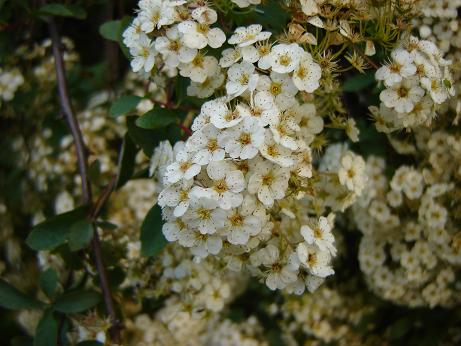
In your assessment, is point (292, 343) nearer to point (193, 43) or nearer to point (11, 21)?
point (193, 43)

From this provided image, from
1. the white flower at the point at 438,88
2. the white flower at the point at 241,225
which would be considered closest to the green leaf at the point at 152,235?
the white flower at the point at 241,225

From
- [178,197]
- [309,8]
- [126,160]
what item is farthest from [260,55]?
[126,160]

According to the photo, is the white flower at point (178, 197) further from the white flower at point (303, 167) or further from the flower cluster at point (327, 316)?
the flower cluster at point (327, 316)

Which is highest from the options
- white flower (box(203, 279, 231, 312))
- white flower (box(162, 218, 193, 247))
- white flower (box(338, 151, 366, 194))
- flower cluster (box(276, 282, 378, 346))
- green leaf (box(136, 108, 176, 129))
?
green leaf (box(136, 108, 176, 129))

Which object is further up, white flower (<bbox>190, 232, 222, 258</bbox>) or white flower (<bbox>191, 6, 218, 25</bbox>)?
white flower (<bbox>191, 6, 218, 25</bbox>)

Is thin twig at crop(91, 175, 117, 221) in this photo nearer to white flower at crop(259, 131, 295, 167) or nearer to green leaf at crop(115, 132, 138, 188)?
green leaf at crop(115, 132, 138, 188)

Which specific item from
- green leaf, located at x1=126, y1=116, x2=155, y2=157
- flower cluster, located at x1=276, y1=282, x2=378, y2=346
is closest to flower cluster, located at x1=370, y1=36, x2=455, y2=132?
green leaf, located at x1=126, y1=116, x2=155, y2=157

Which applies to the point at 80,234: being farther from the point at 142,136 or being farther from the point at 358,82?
the point at 358,82
